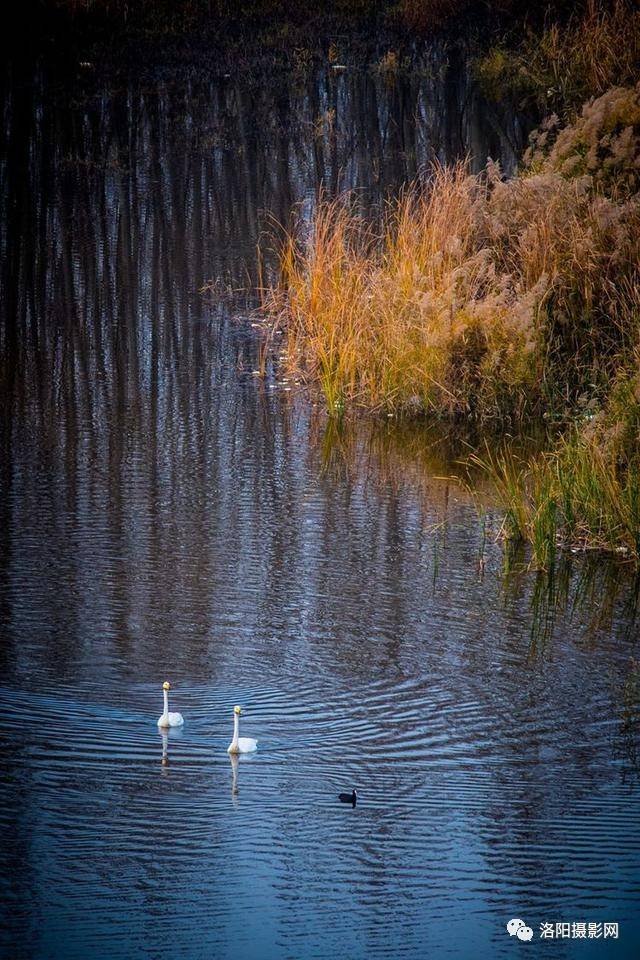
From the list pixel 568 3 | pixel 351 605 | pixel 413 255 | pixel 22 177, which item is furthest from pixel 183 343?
pixel 568 3

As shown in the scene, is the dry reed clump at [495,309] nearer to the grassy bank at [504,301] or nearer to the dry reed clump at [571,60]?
the grassy bank at [504,301]

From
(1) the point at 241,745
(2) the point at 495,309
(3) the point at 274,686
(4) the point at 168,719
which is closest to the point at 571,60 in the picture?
(2) the point at 495,309

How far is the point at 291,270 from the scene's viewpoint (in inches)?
374

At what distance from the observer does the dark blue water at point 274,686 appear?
11.9 ft

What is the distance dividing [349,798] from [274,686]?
81cm

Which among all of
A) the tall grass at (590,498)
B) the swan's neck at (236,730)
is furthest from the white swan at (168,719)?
the tall grass at (590,498)

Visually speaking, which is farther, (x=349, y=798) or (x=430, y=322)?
(x=430, y=322)

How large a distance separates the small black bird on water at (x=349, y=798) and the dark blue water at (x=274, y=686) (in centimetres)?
3

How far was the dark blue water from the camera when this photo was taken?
3613mm

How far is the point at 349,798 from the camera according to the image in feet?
13.3

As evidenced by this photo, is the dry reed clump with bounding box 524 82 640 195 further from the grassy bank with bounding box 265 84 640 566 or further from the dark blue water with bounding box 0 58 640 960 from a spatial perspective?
the dark blue water with bounding box 0 58 640 960

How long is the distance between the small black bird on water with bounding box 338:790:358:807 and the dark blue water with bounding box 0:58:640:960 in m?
0.03

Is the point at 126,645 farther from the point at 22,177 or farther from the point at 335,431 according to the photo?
the point at 22,177

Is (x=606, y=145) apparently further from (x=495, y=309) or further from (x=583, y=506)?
(x=583, y=506)
